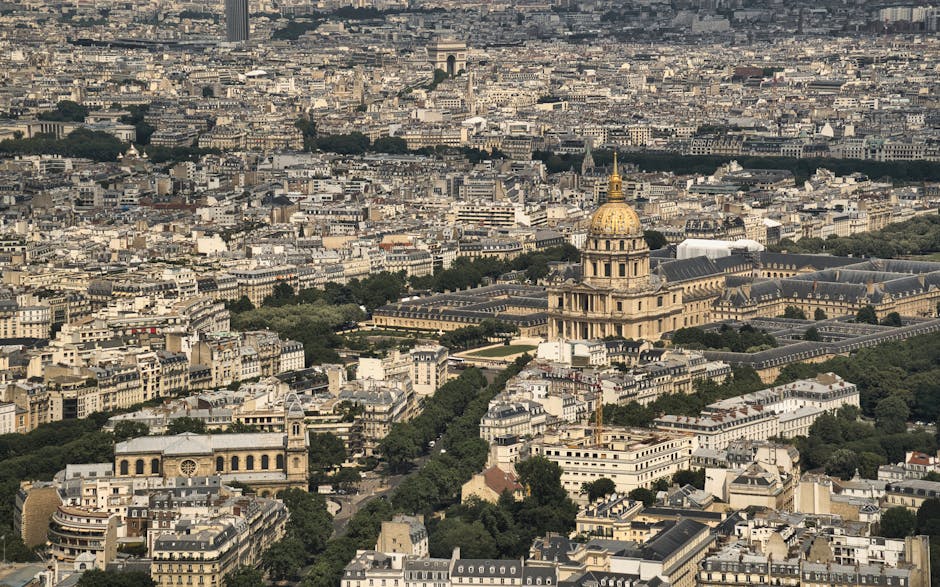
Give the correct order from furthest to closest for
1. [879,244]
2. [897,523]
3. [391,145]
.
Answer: [391,145] < [879,244] < [897,523]

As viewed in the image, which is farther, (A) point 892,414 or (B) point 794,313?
(B) point 794,313

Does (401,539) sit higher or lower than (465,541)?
higher

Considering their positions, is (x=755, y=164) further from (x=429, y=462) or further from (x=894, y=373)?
(x=429, y=462)

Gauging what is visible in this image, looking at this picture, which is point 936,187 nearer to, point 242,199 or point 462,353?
point 242,199

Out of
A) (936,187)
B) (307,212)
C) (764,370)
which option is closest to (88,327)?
(764,370)

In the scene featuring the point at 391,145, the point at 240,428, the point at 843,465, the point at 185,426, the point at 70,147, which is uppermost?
the point at 185,426

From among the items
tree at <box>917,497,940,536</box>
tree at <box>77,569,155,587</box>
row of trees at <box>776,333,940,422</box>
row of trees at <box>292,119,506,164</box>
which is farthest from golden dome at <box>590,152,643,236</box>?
row of trees at <box>292,119,506,164</box>

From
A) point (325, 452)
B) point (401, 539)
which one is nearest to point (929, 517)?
point (401, 539)

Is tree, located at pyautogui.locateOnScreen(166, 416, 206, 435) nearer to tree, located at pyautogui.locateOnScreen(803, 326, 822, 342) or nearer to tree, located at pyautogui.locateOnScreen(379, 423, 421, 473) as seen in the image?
tree, located at pyautogui.locateOnScreen(379, 423, 421, 473)
